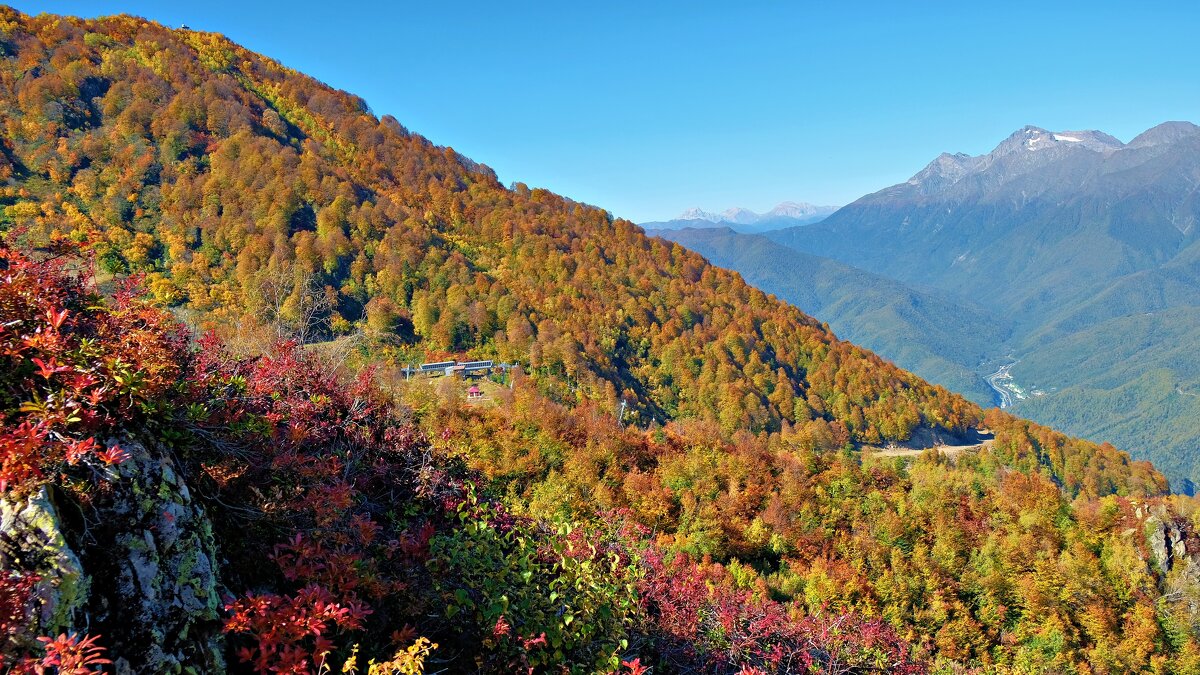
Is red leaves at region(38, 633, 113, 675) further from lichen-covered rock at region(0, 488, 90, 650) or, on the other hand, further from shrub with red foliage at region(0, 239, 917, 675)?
lichen-covered rock at region(0, 488, 90, 650)

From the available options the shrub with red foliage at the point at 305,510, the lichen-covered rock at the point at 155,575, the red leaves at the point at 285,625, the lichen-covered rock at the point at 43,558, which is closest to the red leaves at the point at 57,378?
the shrub with red foliage at the point at 305,510

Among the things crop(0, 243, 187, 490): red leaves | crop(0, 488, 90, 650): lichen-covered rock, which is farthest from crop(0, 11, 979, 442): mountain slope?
crop(0, 488, 90, 650): lichen-covered rock

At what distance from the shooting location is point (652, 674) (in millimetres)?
5684

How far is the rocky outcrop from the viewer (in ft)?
8.29

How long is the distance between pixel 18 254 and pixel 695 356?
80.1 metres

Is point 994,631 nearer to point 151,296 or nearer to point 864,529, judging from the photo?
point 864,529

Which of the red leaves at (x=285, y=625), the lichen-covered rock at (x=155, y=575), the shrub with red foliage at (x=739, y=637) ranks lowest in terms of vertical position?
the shrub with red foliage at (x=739, y=637)

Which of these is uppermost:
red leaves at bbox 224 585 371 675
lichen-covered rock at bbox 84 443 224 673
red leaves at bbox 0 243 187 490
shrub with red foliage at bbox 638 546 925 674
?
red leaves at bbox 0 243 187 490

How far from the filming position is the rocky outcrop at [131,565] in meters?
2.53

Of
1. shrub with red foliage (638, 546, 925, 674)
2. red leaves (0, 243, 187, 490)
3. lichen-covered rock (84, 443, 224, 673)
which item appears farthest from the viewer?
shrub with red foliage (638, 546, 925, 674)

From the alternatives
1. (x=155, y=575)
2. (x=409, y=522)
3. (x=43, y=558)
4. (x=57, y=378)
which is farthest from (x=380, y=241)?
(x=43, y=558)

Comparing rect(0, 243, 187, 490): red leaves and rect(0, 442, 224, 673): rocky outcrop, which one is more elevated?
rect(0, 243, 187, 490): red leaves

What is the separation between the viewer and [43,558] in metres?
2.53

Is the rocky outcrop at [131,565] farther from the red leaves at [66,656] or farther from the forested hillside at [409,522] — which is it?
the red leaves at [66,656]
